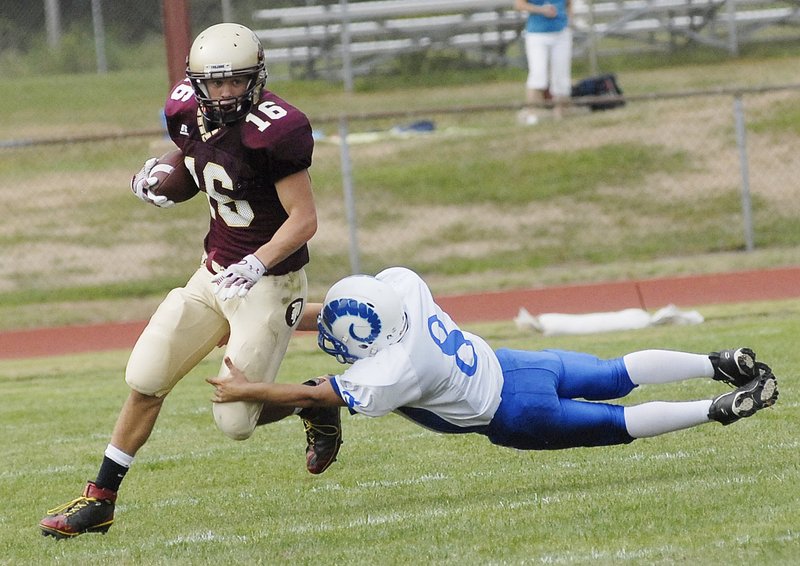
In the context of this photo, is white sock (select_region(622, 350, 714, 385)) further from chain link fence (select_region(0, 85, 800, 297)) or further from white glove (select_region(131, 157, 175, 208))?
chain link fence (select_region(0, 85, 800, 297))

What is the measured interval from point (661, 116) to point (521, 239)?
Answer: 2.69 meters

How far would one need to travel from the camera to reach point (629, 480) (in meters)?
4.98

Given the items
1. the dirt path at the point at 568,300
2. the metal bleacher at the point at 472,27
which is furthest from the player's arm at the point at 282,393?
the metal bleacher at the point at 472,27

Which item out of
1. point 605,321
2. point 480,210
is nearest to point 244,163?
point 605,321

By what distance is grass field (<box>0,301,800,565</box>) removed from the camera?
4.16 metres

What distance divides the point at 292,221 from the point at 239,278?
0.31m

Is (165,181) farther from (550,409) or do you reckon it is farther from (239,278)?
(550,409)

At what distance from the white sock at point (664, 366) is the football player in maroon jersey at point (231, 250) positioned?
1.23m

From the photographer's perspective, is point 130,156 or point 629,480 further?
point 130,156

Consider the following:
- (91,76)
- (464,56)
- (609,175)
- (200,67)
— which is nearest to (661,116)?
(609,175)

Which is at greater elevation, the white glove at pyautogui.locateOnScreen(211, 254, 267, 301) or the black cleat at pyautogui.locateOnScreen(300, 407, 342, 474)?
the white glove at pyautogui.locateOnScreen(211, 254, 267, 301)

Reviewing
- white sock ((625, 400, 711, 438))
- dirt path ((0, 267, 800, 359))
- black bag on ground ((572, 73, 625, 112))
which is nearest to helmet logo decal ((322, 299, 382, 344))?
white sock ((625, 400, 711, 438))

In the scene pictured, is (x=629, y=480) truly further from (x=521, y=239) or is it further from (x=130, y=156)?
(x=130, y=156)

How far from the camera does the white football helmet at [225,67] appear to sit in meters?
4.75
